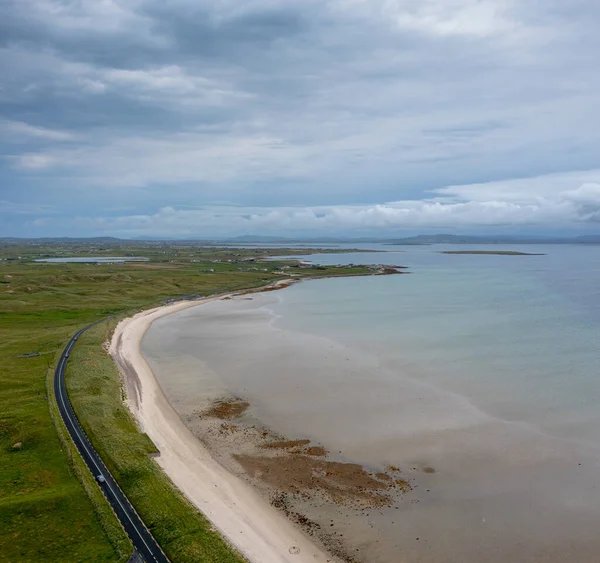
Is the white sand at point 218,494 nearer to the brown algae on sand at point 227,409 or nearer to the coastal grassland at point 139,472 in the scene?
the coastal grassland at point 139,472

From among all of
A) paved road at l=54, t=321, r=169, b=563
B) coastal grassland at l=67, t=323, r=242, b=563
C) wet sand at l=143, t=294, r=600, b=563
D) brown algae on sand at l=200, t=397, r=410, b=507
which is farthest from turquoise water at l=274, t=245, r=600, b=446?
paved road at l=54, t=321, r=169, b=563

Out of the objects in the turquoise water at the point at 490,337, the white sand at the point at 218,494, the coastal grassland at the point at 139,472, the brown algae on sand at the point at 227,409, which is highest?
the turquoise water at the point at 490,337

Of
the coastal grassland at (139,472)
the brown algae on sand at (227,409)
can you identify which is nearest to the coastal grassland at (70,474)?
the coastal grassland at (139,472)

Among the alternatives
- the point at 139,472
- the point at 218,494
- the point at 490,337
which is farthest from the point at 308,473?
the point at 490,337

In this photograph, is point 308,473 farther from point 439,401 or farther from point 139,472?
point 439,401

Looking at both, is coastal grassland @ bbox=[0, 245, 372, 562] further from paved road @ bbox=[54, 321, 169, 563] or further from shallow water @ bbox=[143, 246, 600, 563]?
shallow water @ bbox=[143, 246, 600, 563]

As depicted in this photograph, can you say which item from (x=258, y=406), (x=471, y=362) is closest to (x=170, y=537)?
(x=258, y=406)
